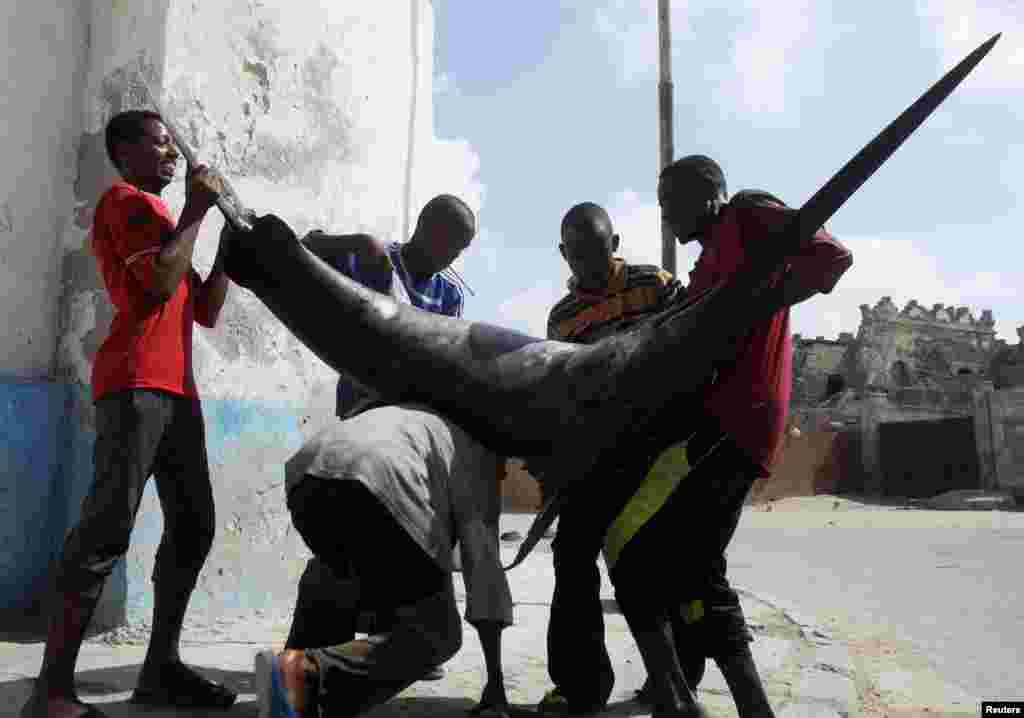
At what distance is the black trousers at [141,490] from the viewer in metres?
2.13

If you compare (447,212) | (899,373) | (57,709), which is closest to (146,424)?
(57,709)

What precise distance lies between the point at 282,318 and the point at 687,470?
1037mm

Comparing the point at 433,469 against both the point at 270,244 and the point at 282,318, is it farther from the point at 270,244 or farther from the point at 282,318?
the point at 270,244

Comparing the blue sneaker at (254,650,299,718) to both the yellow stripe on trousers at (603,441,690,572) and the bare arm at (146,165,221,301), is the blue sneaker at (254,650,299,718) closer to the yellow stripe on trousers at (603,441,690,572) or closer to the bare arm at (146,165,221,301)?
the yellow stripe on trousers at (603,441,690,572)

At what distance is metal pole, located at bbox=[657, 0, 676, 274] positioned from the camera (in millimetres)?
9883

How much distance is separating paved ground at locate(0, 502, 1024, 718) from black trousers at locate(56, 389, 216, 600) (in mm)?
435

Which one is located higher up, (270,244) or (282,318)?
(270,244)

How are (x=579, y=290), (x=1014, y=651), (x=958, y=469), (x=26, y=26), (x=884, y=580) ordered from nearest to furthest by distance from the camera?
(x=579, y=290) < (x=26, y=26) < (x=1014, y=651) < (x=884, y=580) < (x=958, y=469)

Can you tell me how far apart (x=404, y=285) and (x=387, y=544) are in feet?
3.78

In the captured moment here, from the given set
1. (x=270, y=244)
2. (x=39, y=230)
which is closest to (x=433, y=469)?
(x=270, y=244)

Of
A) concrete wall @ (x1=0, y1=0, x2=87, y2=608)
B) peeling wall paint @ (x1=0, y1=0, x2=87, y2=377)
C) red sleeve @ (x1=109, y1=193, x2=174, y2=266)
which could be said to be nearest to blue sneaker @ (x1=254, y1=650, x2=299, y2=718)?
red sleeve @ (x1=109, y1=193, x2=174, y2=266)

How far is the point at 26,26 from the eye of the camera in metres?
3.47

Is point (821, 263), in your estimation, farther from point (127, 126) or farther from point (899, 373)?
point (899, 373)

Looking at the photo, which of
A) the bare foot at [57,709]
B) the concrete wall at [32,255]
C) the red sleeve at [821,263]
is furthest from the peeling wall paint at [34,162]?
the red sleeve at [821,263]
